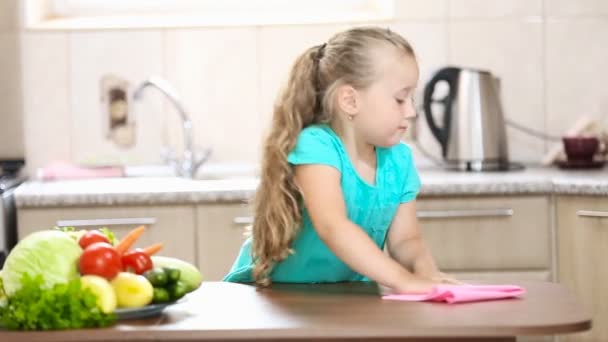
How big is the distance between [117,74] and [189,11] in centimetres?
35

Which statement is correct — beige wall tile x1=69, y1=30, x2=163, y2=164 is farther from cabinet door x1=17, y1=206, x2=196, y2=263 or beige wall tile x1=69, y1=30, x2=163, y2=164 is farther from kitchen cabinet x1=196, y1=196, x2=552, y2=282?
kitchen cabinet x1=196, y1=196, x2=552, y2=282

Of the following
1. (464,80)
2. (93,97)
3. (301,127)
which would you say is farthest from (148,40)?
(301,127)

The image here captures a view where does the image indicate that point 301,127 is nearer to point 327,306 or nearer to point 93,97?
point 327,306

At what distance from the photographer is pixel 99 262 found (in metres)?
1.96

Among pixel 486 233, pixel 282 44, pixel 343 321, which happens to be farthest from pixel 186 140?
pixel 343 321

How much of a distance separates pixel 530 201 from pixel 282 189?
4.34 feet

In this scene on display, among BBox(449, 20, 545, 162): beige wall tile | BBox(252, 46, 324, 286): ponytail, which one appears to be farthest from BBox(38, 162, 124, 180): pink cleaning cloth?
BBox(252, 46, 324, 286): ponytail

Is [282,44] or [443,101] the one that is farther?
[282,44]

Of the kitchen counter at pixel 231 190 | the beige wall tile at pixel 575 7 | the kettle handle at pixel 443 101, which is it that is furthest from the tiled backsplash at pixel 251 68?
the kitchen counter at pixel 231 190

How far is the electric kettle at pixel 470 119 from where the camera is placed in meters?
3.90

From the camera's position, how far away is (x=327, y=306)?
2066 millimetres

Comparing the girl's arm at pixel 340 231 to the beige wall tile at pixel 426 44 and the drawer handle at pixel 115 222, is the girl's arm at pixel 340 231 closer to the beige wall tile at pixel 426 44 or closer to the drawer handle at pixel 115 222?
the drawer handle at pixel 115 222

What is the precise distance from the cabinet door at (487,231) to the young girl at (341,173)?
942mm

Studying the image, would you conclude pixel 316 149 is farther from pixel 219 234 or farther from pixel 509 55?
pixel 509 55
